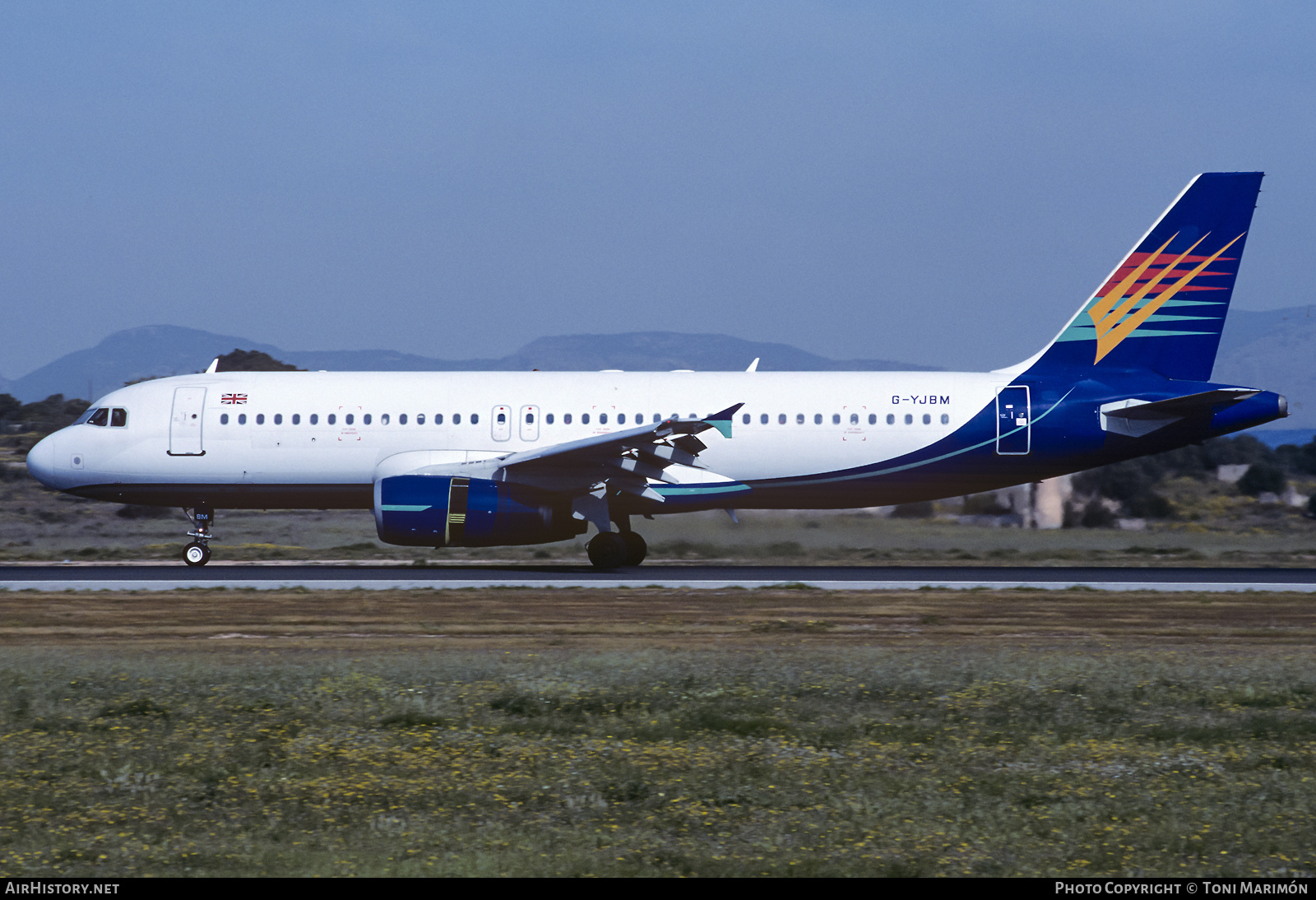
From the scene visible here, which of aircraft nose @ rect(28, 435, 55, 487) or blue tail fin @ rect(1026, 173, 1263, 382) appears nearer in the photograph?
blue tail fin @ rect(1026, 173, 1263, 382)

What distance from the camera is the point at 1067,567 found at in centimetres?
2491

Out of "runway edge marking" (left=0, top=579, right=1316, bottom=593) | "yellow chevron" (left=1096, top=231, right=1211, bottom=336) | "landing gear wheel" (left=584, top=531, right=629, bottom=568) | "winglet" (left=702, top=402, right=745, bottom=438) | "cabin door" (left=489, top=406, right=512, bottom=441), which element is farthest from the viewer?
"yellow chevron" (left=1096, top=231, right=1211, bottom=336)

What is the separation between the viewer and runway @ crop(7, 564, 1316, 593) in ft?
66.9

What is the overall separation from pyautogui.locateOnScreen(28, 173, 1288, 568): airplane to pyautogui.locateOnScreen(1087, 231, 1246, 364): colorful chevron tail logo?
3cm

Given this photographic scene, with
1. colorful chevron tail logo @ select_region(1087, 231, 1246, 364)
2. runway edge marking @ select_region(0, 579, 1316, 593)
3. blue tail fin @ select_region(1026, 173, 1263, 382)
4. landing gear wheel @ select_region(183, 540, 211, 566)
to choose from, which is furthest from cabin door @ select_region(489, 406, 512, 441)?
colorful chevron tail logo @ select_region(1087, 231, 1246, 364)

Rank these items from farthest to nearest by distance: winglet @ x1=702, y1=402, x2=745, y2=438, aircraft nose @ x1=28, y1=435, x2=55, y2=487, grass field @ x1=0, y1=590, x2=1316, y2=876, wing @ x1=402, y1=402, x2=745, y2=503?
aircraft nose @ x1=28, y1=435, x2=55, y2=487 < wing @ x1=402, y1=402, x2=745, y2=503 < winglet @ x1=702, y1=402, x2=745, y2=438 < grass field @ x1=0, y1=590, x2=1316, y2=876

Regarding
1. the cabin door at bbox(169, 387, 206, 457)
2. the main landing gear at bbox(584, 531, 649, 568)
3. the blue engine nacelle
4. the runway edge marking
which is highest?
the cabin door at bbox(169, 387, 206, 457)

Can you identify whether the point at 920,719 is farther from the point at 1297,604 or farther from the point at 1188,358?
the point at 1188,358

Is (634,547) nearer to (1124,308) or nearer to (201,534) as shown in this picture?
(201,534)

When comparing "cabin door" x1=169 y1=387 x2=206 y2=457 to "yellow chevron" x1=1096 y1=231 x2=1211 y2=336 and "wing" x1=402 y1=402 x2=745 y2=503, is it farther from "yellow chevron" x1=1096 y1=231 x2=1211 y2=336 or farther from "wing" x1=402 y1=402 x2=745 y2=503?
"yellow chevron" x1=1096 y1=231 x2=1211 y2=336

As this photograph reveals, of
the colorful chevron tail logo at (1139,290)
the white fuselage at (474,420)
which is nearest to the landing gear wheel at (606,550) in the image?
the white fuselage at (474,420)

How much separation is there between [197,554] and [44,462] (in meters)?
3.51

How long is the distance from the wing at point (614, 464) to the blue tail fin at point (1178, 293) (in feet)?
22.4

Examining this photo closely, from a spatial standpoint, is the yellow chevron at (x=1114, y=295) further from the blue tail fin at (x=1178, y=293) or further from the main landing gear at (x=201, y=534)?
the main landing gear at (x=201, y=534)
